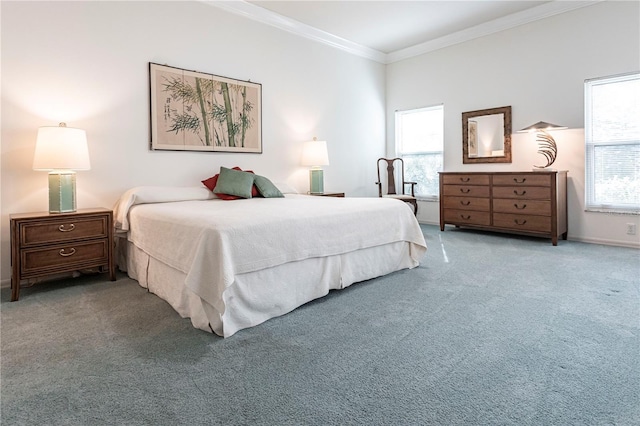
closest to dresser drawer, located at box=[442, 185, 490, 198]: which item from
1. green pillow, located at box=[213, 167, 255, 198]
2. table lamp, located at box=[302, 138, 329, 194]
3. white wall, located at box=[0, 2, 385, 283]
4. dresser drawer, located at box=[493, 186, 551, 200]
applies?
dresser drawer, located at box=[493, 186, 551, 200]

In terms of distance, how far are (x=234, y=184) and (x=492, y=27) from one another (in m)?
4.14

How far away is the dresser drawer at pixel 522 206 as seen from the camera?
4301mm

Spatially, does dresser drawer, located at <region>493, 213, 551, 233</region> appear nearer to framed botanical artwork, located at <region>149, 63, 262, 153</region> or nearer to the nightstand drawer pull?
framed botanical artwork, located at <region>149, 63, 262, 153</region>

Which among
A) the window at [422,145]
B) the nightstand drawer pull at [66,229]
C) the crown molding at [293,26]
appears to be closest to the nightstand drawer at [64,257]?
the nightstand drawer pull at [66,229]

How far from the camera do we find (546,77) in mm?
4676

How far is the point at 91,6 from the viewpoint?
3330 mm

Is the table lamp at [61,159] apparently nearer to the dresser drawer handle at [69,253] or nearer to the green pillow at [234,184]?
the dresser drawer handle at [69,253]

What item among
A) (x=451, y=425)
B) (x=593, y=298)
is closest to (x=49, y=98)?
(x=451, y=425)

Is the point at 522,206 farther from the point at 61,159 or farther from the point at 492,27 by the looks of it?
the point at 61,159

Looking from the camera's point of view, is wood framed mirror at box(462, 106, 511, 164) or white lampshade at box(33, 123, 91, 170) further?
wood framed mirror at box(462, 106, 511, 164)

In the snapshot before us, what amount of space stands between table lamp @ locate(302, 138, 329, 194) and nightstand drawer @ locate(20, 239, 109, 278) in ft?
8.65

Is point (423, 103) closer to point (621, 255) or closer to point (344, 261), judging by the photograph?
point (621, 255)

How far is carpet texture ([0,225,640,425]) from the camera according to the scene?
1.37 meters

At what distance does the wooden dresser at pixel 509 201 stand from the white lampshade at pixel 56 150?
4367 mm
